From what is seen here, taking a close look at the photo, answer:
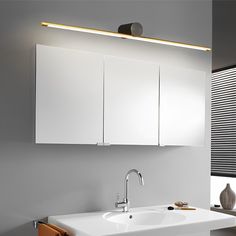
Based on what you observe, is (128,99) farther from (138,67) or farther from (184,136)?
(184,136)

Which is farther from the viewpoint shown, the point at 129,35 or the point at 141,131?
the point at 141,131

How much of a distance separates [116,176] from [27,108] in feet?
2.82

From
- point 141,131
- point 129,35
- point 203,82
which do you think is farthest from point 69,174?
point 203,82

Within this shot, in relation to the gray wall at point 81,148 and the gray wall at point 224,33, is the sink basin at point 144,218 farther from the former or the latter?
the gray wall at point 224,33

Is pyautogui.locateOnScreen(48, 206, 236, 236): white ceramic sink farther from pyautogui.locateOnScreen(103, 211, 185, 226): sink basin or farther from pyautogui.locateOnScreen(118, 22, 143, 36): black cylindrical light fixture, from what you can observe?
pyautogui.locateOnScreen(118, 22, 143, 36): black cylindrical light fixture

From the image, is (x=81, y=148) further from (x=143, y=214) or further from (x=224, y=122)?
(x=224, y=122)

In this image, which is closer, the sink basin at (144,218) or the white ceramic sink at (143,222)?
the white ceramic sink at (143,222)

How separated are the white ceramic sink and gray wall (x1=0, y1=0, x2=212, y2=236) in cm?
16

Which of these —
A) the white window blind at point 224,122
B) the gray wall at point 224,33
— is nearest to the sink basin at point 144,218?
the white window blind at point 224,122

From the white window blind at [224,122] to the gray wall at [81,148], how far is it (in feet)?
1.72

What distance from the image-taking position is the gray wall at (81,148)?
271 centimetres

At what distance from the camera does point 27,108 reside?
276cm

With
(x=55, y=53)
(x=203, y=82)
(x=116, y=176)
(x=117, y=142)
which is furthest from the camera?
(x=203, y=82)

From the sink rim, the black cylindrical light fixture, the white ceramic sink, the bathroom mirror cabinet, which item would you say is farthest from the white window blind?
the black cylindrical light fixture
